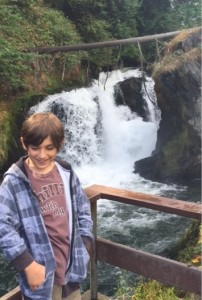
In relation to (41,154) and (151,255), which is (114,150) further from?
(41,154)

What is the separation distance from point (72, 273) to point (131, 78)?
Answer: 12.3 m

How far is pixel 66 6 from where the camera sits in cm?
1580

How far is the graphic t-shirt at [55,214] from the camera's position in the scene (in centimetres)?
184

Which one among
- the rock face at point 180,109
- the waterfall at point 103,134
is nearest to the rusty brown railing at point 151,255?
the waterfall at point 103,134

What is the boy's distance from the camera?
1.71 meters

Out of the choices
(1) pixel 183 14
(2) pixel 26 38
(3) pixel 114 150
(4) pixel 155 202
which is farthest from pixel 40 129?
(1) pixel 183 14

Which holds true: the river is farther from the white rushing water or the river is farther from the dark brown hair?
the dark brown hair

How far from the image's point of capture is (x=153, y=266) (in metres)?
2.61

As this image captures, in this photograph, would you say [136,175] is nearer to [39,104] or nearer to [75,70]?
[39,104]

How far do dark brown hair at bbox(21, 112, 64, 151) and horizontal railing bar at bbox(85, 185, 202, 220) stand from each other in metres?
0.92

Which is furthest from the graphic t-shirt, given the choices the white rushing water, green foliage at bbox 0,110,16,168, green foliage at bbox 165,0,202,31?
green foliage at bbox 165,0,202,31

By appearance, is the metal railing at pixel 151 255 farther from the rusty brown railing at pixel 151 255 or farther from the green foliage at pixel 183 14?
the green foliage at pixel 183 14

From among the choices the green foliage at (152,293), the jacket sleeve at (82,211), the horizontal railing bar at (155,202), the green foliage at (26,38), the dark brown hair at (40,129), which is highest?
the green foliage at (26,38)

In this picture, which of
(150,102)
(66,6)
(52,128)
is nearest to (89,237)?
(52,128)
